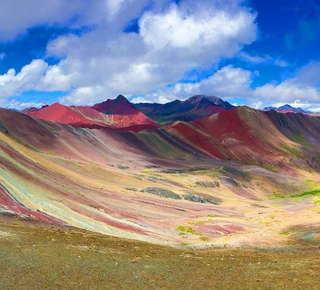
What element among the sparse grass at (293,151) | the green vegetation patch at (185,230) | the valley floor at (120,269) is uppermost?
the sparse grass at (293,151)

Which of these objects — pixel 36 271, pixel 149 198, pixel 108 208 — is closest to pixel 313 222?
pixel 149 198

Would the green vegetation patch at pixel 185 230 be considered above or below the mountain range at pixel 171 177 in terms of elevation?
below

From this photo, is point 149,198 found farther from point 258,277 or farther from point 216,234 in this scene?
point 258,277

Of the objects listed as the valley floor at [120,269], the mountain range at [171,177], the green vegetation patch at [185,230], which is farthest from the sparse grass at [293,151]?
A: the valley floor at [120,269]

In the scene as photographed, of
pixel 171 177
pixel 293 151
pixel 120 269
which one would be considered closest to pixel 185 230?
pixel 120 269

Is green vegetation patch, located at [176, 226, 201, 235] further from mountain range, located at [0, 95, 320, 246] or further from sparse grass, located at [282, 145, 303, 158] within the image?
sparse grass, located at [282, 145, 303, 158]

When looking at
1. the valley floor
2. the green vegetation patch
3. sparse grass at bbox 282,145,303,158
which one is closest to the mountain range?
the green vegetation patch

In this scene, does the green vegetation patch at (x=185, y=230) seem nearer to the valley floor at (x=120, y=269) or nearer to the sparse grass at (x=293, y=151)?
the valley floor at (x=120, y=269)

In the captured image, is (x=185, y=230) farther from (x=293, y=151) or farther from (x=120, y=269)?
(x=293, y=151)
